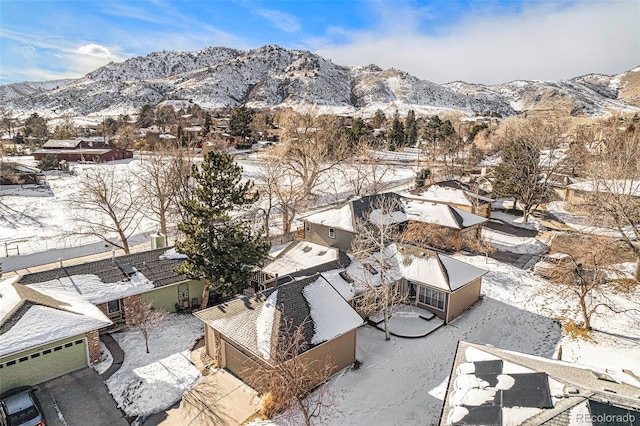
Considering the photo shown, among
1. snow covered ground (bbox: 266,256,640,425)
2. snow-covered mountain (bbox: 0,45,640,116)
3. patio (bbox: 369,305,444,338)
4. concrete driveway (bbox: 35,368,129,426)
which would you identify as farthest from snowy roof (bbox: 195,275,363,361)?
snow-covered mountain (bbox: 0,45,640,116)

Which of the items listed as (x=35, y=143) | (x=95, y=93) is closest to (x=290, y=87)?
(x=95, y=93)

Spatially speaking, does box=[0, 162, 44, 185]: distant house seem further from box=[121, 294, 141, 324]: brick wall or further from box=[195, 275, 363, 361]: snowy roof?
box=[195, 275, 363, 361]: snowy roof

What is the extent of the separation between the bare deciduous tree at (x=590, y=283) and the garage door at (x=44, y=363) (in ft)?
76.5

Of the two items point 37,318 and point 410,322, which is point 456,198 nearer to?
point 410,322

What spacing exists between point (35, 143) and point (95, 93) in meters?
82.7

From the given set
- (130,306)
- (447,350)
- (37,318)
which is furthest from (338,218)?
(37,318)

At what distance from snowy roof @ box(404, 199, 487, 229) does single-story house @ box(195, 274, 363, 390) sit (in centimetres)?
1535

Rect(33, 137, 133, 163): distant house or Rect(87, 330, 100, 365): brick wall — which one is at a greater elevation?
Rect(33, 137, 133, 163): distant house

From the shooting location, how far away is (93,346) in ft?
55.0

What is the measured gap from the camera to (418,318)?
20734 mm

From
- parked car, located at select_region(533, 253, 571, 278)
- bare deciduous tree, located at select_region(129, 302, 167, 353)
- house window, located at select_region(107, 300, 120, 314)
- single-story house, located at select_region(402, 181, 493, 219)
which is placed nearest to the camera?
bare deciduous tree, located at select_region(129, 302, 167, 353)

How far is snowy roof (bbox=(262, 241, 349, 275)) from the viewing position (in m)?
22.3

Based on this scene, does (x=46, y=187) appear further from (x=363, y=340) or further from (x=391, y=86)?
(x=391, y=86)

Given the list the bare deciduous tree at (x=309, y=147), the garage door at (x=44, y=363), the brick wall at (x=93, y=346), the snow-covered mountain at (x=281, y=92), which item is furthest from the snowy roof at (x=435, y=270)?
the snow-covered mountain at (x=281, y=92)
